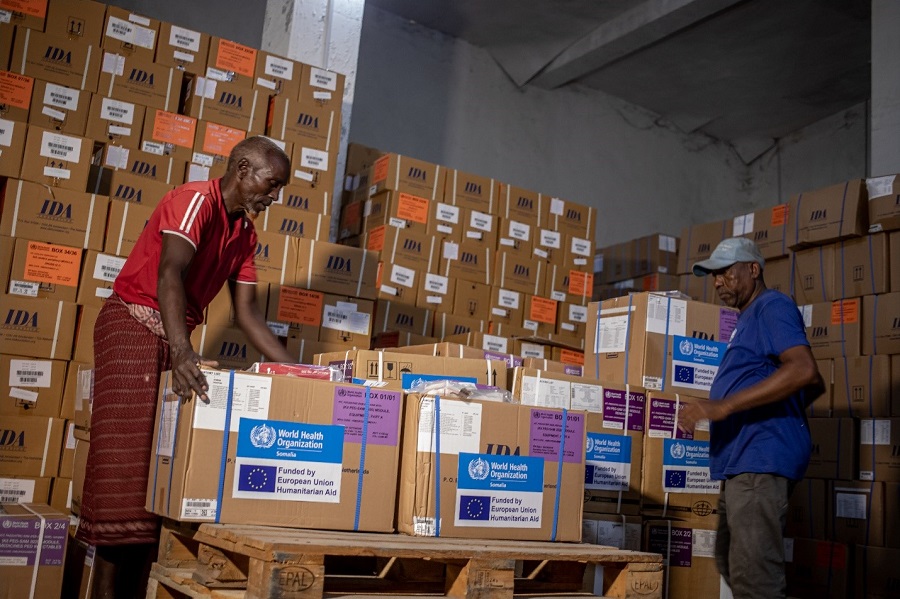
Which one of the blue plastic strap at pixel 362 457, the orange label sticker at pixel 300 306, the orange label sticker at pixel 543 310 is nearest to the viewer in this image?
the blue plastic strap at pixel 362 457

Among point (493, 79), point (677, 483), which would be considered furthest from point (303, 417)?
point (493, 79)

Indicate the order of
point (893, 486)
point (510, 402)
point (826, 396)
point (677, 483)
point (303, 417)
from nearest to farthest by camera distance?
point (303, 417) → point (510, 402) → point (677, 483) → point (893, 486) → point (826, 396)

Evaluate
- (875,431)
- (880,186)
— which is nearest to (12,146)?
(880,186)

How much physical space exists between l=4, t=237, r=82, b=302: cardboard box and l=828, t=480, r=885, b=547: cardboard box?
193 inches

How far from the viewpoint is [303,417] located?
2824 millimetres

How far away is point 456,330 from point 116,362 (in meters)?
3.90

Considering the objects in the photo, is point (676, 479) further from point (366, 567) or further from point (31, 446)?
point (31, 446)

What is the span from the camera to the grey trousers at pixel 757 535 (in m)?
3.28

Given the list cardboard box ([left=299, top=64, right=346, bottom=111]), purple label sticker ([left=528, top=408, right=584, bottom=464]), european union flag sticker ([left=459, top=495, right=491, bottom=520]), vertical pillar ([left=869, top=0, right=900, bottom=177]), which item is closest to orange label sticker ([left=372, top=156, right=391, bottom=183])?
cardboard box ([left=299, top=64, right=346, bottom=111])

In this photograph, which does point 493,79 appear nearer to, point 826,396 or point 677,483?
point 826,396

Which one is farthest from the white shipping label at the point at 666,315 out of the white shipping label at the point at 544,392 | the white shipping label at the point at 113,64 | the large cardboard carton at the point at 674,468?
the white shipping label at the point at 113,64

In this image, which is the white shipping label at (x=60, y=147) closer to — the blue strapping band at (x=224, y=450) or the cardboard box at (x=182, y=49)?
the cardboard box at (x=182, y=49)

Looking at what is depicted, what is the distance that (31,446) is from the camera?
4.68m

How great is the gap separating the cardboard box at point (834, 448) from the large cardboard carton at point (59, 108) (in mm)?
5035
